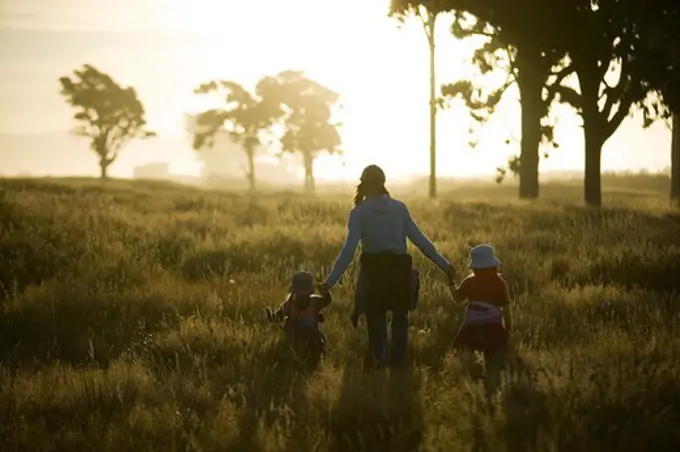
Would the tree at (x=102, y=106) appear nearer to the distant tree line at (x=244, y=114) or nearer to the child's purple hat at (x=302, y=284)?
the distant tree line at (x=244, y=114)

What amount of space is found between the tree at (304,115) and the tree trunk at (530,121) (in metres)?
45.7

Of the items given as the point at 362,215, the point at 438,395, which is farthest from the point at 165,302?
the point at 438,395

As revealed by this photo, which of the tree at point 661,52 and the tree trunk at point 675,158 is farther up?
the tree at point 661,52

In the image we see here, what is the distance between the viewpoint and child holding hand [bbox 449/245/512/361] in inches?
244

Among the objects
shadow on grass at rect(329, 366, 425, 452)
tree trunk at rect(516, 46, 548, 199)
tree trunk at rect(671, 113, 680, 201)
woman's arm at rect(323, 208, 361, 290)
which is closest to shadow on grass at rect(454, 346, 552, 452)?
shadow on grass at rect(329, 366, 425, 452)

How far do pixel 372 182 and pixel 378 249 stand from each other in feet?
1.98

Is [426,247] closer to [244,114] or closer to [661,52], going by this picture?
[661,52]

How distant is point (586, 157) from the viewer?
21391mm

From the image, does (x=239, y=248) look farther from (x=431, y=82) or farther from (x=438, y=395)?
(x=431, y=82)

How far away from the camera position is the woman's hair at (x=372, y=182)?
20.6ft

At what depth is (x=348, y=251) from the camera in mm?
6230

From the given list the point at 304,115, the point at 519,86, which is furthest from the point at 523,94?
the point at 304,115

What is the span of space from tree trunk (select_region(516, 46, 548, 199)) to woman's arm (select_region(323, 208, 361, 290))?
17.4 m

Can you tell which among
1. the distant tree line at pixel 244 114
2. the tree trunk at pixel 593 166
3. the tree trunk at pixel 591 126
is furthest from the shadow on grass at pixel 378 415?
the distant tree line at pixel 244 114
